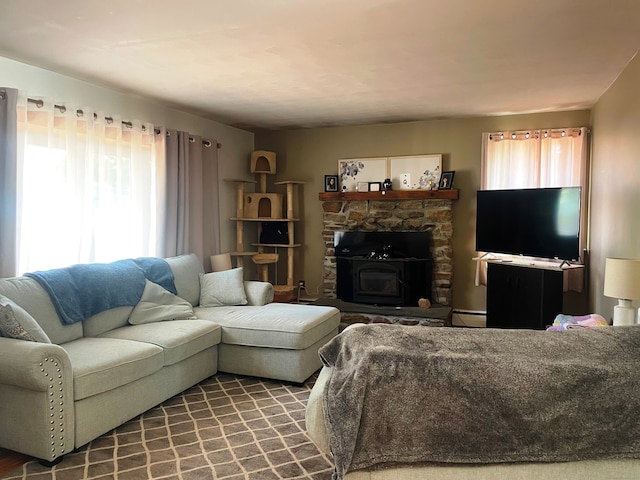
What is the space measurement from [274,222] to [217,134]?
1291 millimetres

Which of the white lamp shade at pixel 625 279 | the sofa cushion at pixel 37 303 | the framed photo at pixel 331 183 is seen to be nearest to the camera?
the white lamp shade at pixel 625 279

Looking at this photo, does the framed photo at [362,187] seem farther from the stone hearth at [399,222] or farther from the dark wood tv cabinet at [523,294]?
the dark wood tv cabinet at [523,294]

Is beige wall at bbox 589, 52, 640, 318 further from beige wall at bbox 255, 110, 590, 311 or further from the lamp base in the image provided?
beige wall at bbox 255, 110, 590, 311

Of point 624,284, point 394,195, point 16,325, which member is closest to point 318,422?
point 16,325

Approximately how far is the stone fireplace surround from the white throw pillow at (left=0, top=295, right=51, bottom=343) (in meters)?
3.76

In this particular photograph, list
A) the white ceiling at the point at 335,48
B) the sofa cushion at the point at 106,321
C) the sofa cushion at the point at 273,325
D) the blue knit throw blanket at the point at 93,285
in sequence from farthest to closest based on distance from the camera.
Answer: the sofa cushion at the point at 273,325
the sofa cushion at the point at 106,321
the blue knit throw blanket at the point at 93,285
the white ceiling at the point at 335,48

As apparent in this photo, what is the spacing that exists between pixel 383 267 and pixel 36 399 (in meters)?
3.86

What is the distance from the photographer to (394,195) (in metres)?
5.66

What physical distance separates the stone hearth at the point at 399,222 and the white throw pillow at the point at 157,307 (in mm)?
2350

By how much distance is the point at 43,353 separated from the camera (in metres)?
2.48

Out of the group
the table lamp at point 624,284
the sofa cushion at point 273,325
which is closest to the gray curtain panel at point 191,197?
the sofa cushion at point 273,325

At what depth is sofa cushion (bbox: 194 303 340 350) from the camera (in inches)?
146

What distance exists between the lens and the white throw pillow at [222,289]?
4.48 m

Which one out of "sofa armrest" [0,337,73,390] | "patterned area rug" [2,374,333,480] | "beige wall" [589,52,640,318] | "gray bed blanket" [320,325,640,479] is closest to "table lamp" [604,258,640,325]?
"beige wall" [589,52,640,318]
